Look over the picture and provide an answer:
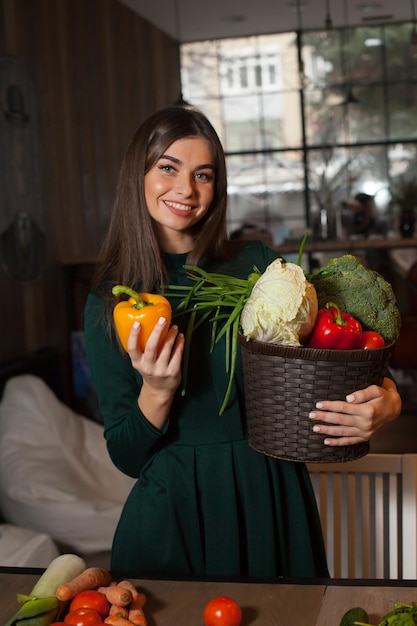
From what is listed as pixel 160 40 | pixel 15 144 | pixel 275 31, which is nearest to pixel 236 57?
pixel 275 31

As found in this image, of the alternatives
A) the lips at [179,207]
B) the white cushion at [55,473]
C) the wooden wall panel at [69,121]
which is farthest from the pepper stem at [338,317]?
the wooden wall panel at [69,121]

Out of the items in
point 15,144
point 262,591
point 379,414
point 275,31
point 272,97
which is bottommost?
point 262,591

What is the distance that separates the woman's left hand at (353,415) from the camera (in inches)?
51.7

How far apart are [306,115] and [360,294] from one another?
27.5ft

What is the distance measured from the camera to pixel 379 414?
138cm

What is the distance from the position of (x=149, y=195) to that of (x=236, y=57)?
8411 mm

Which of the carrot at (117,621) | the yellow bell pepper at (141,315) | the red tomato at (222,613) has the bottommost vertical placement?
the red tomato at (222,613)

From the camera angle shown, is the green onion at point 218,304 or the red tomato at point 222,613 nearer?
the red tomato at point 222,613

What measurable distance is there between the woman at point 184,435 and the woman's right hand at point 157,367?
0.13ft

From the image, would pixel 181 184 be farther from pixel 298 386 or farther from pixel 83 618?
pixel 83 618

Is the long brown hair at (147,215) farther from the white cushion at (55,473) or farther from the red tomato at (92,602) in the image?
the white cushion at (55,473)

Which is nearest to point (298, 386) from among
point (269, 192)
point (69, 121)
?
point (69, 121)

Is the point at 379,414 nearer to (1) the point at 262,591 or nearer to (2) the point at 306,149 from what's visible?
(1) the point at 262,591

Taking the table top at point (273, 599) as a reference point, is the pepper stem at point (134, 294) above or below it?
above
